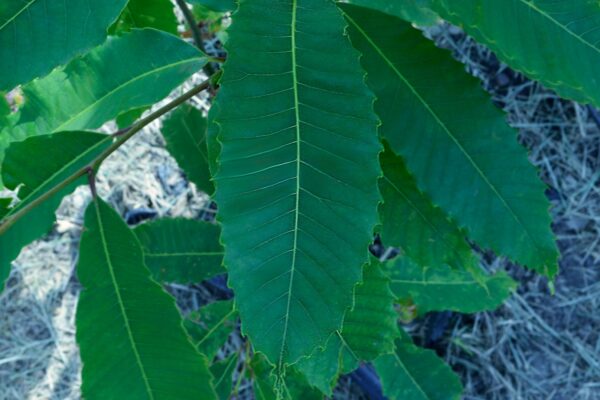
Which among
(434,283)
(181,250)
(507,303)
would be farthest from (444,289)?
(181,250)

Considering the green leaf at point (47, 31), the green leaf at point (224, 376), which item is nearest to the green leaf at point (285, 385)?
the green leaf at point (224, 376)

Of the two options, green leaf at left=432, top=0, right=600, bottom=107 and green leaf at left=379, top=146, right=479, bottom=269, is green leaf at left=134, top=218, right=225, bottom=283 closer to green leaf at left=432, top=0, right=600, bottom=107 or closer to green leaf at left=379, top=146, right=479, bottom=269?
green leaf at left=379, top=146, right=479, bottom=269

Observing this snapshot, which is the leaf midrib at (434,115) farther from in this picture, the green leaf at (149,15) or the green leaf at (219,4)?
the green leaf at (149,15)

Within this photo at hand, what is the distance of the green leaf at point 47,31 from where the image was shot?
0.68m

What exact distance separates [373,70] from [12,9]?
1.45ft

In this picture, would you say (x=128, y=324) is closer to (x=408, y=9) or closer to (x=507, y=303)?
(x=408, y=9)

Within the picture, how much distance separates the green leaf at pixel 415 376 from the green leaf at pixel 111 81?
840 millimetres

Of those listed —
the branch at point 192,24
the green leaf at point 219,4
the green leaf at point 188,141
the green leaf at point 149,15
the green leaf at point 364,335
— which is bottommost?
the green leaf at point 364,335

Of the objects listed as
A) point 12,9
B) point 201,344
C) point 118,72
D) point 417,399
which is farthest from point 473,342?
point 12,9

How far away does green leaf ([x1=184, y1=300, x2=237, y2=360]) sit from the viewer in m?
1.35

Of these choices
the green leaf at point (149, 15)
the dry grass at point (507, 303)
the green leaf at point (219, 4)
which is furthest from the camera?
the dry grass at point (507, 303)

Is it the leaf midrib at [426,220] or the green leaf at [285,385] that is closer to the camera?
the leaf midrib at [426,220]

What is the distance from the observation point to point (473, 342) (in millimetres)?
1832

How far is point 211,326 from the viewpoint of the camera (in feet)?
4.50
